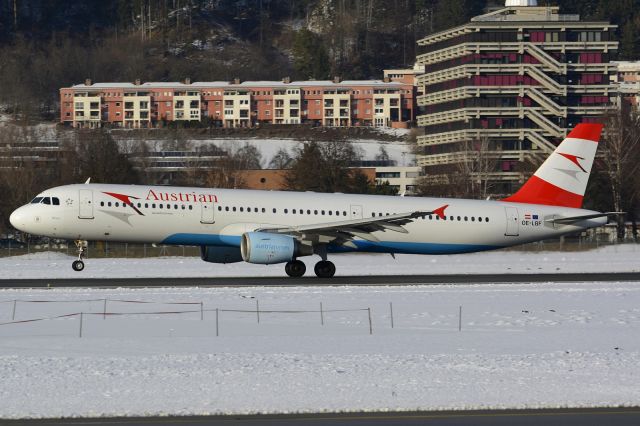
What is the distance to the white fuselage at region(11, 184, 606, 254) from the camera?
48.5 m

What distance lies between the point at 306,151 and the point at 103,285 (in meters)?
86.4

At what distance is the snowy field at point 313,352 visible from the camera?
2250cm

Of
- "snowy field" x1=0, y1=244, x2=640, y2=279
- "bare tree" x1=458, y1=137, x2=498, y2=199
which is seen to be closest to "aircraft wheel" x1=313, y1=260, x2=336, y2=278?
"snowy field" x1=0, y1=244, x2=640, y2=279

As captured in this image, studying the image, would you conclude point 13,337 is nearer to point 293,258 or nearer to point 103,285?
point 103,285

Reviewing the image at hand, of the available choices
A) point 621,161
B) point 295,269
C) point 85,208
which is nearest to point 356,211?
point 295,269

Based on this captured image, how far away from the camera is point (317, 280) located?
48.2 metres

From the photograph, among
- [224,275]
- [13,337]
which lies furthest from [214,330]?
[224,275]

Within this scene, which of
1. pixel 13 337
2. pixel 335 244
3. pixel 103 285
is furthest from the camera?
pixel 335 244

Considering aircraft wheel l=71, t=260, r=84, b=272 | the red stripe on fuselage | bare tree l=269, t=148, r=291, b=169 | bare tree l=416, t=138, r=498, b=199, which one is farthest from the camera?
bare tree l=269, t=148, r=291, b=169

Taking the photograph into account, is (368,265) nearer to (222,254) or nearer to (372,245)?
(372,245)

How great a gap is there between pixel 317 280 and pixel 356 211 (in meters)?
4.21

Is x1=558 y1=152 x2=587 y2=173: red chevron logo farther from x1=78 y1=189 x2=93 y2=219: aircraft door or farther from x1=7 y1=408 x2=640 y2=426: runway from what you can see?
x1=7 y1=408 x2=640 y2=426: runway

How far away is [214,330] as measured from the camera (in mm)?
32188

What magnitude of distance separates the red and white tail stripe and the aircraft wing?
7145 millimetres
